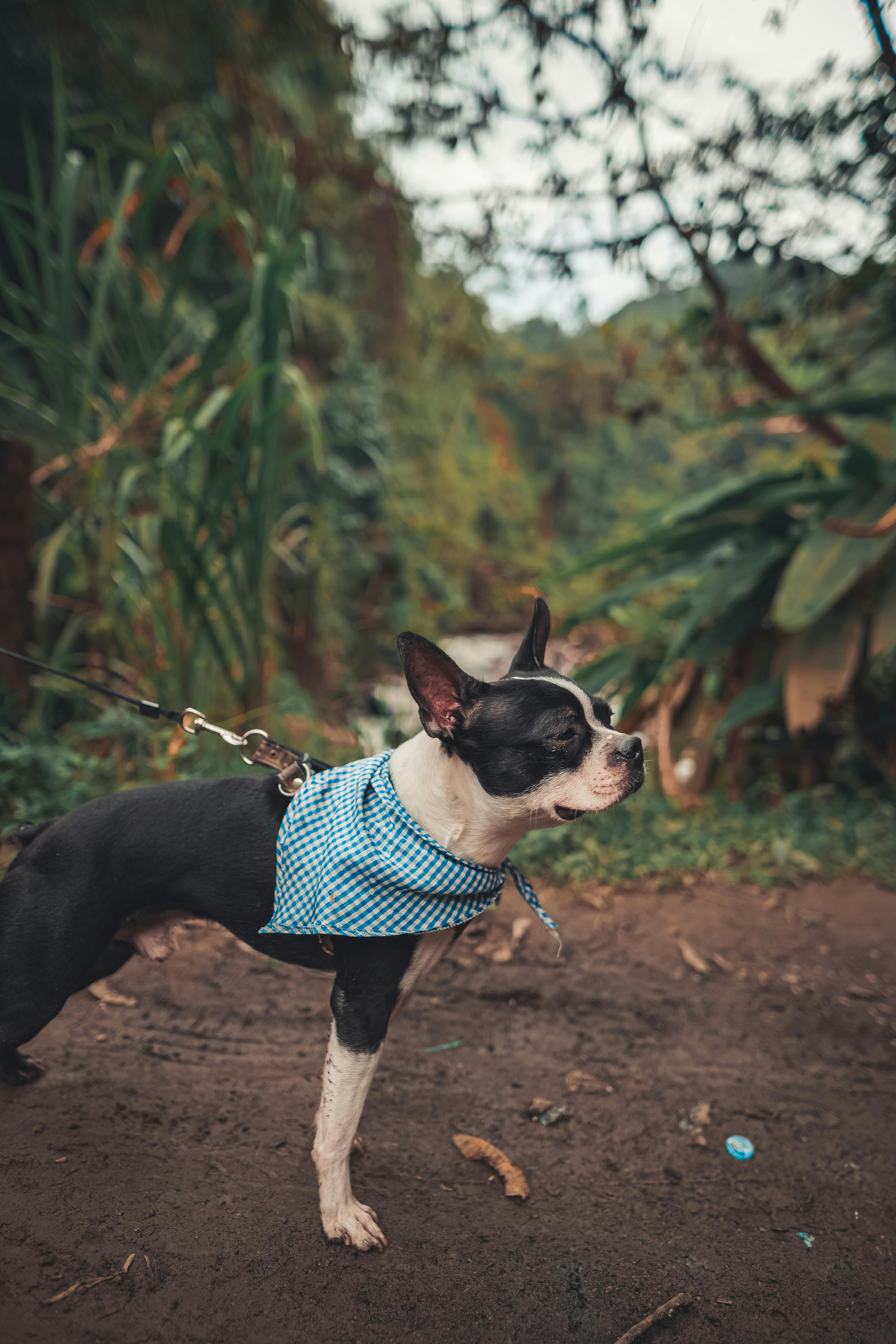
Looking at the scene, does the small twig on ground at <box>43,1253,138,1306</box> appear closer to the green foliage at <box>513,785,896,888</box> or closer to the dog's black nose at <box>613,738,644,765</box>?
the dog's black nose at <box>613,738,644,765</box>

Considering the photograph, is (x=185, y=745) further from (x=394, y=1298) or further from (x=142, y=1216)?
(x=394, y=1298)

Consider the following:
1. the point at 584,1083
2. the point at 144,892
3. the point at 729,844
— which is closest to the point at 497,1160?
the point at 584,1083

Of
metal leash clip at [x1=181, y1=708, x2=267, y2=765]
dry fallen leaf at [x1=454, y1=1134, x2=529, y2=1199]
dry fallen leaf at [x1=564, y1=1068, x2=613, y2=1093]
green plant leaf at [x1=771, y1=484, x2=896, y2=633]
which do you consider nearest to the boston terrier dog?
metal leash clip at [x1=181, y1=708, x2=267, y2=765]

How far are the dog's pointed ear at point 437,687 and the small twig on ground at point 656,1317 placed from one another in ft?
3.90

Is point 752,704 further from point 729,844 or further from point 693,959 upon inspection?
point 693,959

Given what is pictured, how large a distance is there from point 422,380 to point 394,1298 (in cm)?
1065

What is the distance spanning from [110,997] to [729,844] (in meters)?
2.70

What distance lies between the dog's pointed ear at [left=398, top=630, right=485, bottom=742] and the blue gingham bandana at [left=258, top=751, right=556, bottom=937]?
0.22 metres

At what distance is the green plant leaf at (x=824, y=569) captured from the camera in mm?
3445

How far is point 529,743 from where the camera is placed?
1.55 metres

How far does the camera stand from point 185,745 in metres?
3.33

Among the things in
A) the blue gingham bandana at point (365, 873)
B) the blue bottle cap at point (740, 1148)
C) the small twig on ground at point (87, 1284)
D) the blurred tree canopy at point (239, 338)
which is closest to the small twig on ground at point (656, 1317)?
the blue bottle cap at point (740, 1148)

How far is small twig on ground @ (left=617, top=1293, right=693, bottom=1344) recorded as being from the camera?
1.45 m

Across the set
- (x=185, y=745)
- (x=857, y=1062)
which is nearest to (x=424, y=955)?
(x=857, y=1062)
